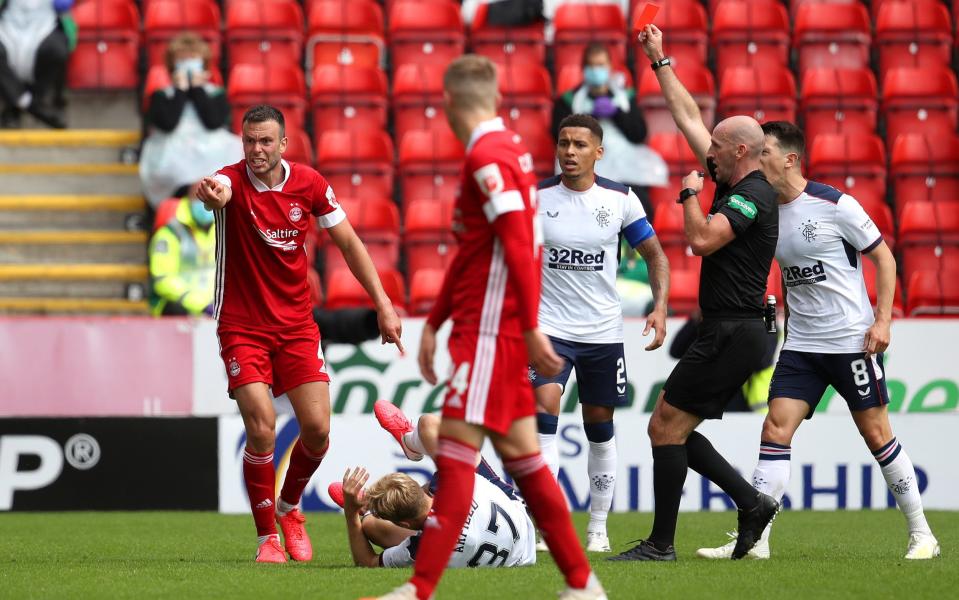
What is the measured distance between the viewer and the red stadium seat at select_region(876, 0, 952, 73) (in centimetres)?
1523

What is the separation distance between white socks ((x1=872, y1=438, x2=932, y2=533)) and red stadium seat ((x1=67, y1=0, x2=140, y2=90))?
9.68m

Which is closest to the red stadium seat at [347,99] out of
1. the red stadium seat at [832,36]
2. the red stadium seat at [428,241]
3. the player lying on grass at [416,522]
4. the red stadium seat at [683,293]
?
the red stadium seat at [428,241]

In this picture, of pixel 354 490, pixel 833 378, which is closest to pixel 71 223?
pixel 354 490

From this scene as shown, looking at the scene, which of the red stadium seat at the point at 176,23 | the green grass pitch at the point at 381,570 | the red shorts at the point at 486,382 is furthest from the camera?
the red stadium seat at the point at 176,23

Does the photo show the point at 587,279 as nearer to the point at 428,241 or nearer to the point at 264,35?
the point at 428,241

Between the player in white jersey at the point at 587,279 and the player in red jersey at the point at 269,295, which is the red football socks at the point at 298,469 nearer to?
the player in red jersey at the point at 269,295

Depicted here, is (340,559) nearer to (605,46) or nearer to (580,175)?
(580,175)

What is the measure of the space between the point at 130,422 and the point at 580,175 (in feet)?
14.5

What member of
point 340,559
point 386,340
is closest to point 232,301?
point 386,340

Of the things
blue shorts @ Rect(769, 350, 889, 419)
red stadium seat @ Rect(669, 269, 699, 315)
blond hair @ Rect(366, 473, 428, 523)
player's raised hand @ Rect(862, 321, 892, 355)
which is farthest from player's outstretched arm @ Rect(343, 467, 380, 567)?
red stadium seat @ Rect(669, 269, 699, 315)

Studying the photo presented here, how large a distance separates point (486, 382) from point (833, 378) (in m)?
2.97

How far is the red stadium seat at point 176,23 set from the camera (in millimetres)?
14789

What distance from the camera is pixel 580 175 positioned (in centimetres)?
780

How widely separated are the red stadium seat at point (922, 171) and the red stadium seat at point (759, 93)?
3.82ft
